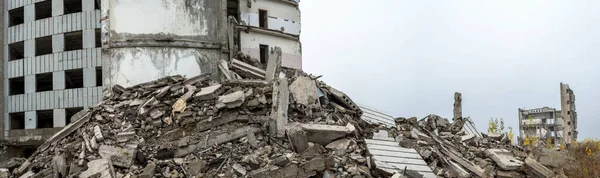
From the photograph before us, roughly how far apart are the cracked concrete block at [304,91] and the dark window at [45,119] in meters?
17.7

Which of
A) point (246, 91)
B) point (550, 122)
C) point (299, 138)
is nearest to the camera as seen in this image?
point (299, 138)

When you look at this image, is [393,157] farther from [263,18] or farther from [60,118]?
[60,118]

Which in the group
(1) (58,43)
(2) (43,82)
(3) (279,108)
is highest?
(1) (58,43)

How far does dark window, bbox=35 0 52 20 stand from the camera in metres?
24.9

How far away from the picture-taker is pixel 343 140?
34.6 ft

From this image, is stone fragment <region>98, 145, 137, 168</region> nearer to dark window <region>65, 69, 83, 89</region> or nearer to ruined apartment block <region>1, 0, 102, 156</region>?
ruined apartment block <region>1, 0, 102, 156</region>

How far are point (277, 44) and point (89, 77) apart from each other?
30.1 feet

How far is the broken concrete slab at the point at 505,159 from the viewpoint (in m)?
11.2

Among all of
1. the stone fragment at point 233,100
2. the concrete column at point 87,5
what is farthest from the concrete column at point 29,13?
the stone fragment at point 233,100

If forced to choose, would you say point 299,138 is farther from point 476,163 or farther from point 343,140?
point 476,163

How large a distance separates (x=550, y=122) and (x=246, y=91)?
24608 millimetres

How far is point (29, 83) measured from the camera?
24688 mm

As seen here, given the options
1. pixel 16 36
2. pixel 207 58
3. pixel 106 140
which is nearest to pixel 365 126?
pixel 106 140

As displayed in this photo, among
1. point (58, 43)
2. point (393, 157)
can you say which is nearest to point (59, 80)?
point (58, 43)
